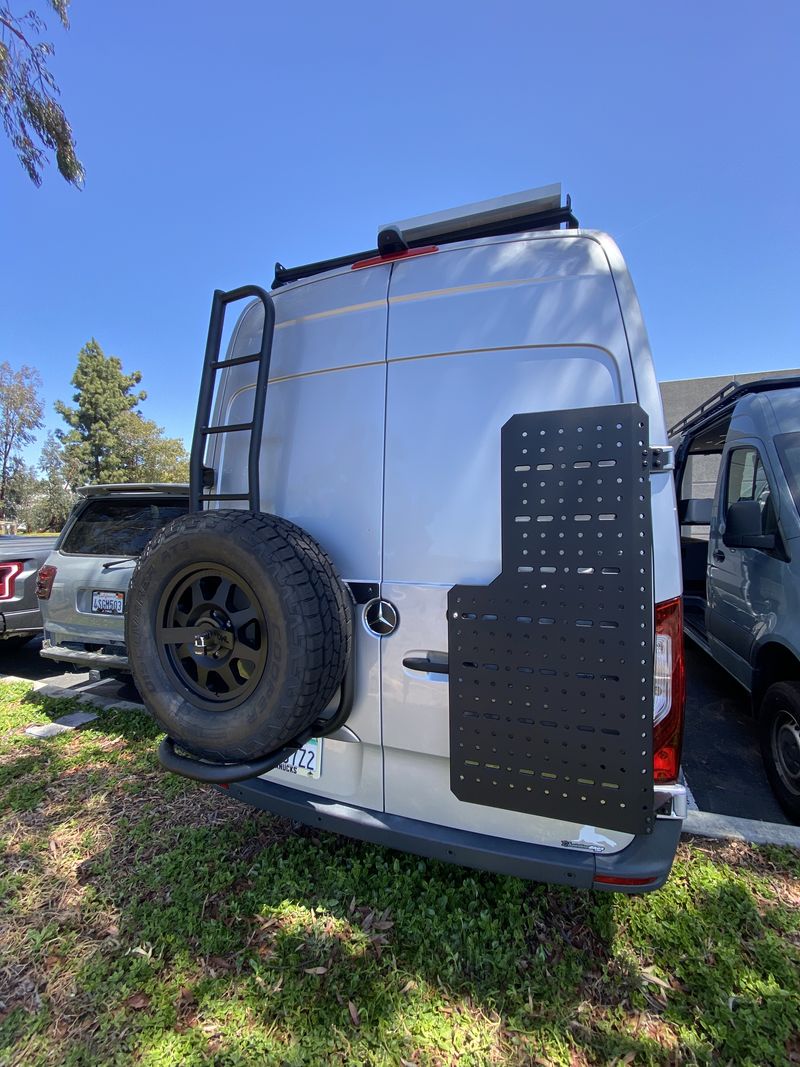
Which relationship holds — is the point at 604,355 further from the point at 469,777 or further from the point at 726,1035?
the point at 726,1035

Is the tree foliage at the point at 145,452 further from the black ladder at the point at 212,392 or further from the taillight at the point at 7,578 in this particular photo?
the black ladder at the point at 212,392

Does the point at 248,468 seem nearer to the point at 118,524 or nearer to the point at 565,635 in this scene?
the point at 565,635

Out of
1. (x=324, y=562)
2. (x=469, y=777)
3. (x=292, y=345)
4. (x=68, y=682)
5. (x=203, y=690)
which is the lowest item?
(x=68, y=682)

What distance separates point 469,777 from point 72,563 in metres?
3.96

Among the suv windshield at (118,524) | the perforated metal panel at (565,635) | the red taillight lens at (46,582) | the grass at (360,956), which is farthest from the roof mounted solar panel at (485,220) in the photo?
the red taillight lens at (46,582)

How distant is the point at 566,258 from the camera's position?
68.2 inches

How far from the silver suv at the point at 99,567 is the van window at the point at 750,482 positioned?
4.12 meters

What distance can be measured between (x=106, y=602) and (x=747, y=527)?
4.64 metres

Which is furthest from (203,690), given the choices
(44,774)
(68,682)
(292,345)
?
(68,682)

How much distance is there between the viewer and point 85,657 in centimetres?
409

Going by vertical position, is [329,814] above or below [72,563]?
below

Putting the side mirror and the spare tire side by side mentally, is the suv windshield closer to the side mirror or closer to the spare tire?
the spare tire

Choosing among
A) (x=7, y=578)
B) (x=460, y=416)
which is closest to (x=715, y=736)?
(x=460, y=416)

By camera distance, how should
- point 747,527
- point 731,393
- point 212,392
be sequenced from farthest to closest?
point 731,393 < point 747,527 < point 212,392
